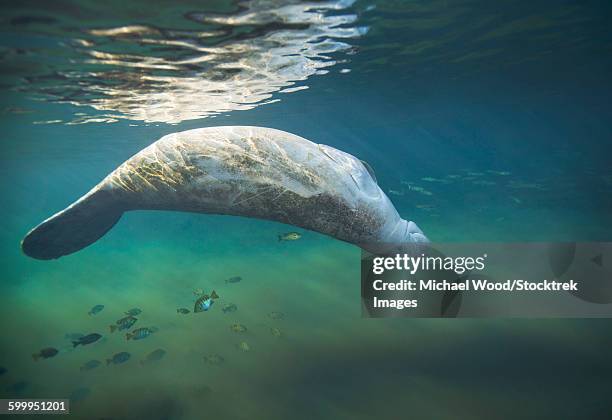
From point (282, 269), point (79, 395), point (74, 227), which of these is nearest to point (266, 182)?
point (74, 227)

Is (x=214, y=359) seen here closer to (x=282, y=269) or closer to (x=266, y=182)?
(x=266, y=182)

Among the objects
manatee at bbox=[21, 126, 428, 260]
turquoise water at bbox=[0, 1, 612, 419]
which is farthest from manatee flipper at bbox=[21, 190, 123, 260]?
turquoise water at bbox=[0, 1, 612, 419]

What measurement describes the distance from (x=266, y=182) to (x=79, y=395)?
7.14 metres

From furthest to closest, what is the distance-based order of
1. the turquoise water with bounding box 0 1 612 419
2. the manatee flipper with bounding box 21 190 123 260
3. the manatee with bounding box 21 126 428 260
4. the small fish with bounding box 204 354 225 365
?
the small fish with bounding box 204 354 225 365
the turquoise water with bounding box 0 1 612 419
the manatee flipper with bounding box 21 190 123 260
the manatee with bounding box 21 126 428 260

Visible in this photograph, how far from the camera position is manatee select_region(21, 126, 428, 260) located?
3.69 metres

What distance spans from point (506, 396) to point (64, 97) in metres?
15.2

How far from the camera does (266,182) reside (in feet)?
12.0

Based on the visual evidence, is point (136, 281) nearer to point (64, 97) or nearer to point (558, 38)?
point (64, 97)

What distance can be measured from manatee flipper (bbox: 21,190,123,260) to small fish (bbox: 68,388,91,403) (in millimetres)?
3538

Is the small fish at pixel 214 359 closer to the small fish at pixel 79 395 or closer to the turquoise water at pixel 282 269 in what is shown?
the turquoise water at pixel 282 269

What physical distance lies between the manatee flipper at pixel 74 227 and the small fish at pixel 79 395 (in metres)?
3.54

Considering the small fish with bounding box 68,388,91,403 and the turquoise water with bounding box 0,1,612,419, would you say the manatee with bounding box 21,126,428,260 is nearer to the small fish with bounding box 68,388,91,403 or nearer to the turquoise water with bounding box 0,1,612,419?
the turquoise water with bounding box 0,1,612,419

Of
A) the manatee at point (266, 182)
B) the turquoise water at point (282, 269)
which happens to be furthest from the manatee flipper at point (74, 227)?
the turquoise water at point (282, 269)

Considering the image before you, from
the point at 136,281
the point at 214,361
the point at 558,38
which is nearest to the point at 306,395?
the point at 214,361
